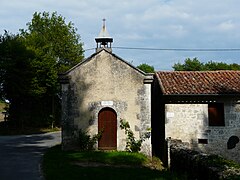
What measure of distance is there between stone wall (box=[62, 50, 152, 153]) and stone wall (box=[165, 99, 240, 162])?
1440 mm

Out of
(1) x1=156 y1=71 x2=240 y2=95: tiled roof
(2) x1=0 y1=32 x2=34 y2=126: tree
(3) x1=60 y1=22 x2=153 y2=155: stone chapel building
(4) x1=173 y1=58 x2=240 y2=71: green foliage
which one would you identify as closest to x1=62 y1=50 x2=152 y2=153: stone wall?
(3) x1=60 y1=22 x2=153 y2=155: stone chapel building

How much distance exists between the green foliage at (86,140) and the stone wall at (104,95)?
27cm

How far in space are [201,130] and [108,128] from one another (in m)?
5.09

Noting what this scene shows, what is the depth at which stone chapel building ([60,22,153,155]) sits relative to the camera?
18.6m

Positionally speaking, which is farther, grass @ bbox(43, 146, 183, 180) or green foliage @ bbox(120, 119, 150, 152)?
green foliage @ bbox(120, 119, 150, 152)

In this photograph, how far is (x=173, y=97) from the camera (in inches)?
716

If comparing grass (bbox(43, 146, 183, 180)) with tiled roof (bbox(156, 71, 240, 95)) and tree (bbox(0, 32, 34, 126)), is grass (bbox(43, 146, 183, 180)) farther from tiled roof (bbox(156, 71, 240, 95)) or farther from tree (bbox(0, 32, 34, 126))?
tree (bbox(0, 32, 34, 126))

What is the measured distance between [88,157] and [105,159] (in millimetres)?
918

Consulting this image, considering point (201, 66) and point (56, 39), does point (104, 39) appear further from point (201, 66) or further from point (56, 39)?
point (201, 66)

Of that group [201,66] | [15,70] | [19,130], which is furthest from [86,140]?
[201,66]

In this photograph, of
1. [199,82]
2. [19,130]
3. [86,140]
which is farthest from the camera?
[19,130]

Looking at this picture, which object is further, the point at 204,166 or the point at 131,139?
the point at 131,139

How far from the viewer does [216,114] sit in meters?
18.4

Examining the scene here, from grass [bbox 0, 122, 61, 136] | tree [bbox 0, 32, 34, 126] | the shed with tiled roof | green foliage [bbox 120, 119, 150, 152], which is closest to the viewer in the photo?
the shed with tiled roof
